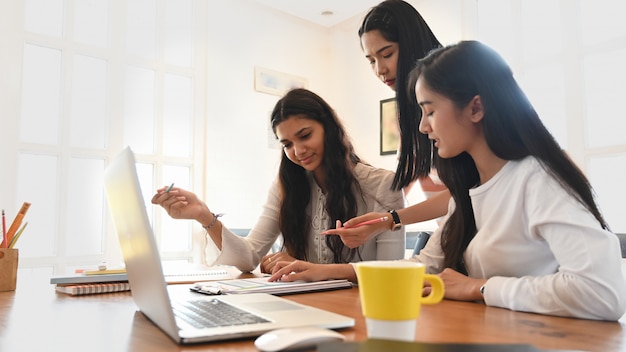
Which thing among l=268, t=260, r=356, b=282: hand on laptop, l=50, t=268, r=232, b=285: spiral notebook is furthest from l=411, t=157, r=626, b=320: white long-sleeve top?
l=50, t=268, r=232, b=285: spiral notebook

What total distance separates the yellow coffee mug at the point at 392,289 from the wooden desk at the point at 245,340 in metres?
0.15

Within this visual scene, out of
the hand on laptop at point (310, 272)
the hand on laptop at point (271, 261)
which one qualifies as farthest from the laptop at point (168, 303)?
the hand on laptop at point (271, 261)

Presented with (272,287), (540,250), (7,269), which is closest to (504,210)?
(540,250)

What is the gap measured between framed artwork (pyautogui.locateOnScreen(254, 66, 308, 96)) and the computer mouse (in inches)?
149

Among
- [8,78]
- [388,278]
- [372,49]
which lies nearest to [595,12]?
[372,49]

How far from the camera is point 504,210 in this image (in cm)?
102

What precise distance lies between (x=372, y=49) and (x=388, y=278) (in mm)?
1378

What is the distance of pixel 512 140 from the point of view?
102cm

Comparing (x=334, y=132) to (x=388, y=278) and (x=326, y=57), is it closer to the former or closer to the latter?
(x=388, y=278)

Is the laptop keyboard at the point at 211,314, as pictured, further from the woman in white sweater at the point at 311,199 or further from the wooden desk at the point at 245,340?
the woman in white sweater at the point at 311,199

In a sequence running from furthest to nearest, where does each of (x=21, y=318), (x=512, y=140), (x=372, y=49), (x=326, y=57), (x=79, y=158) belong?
(x=326, y=57)
(x=79, y=158)
(x=372, y=49)
(x=512, y=140)
(x=21, y=318)

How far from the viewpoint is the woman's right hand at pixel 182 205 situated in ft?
4.87

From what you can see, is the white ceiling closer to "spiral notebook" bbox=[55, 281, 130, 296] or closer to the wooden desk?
"spiral notebook" bbox=[55, 281, 130, 296]

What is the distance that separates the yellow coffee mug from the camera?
44cm
